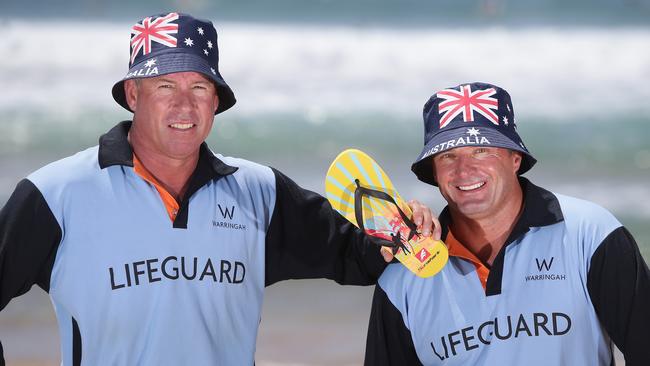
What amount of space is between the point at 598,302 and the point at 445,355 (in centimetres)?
47

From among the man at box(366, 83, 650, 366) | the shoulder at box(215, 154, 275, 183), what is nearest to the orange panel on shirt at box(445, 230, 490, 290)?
the man at box(366, 83, 650, 366)

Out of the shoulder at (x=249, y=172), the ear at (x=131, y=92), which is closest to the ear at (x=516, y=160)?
the shoulder at (x=249, y=172)

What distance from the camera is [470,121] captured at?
3035 mm

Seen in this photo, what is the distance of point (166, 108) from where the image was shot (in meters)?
3.02

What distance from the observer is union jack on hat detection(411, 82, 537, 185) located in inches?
118

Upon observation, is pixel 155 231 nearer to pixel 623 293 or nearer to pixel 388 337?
pixel 388 337

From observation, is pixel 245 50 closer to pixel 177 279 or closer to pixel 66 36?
pixel 66 36

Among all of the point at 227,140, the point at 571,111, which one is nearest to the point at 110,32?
the point at 227,140

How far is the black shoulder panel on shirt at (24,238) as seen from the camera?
2.85 m

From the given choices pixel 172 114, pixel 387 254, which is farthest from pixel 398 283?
pixel 172 114

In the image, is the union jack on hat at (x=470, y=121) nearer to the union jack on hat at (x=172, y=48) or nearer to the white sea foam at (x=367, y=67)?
the union jack on hat at (x=172, y=48)

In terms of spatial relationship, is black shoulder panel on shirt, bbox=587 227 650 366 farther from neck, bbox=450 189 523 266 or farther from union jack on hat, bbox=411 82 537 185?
union jack on hat, bbox=411 82 537 185

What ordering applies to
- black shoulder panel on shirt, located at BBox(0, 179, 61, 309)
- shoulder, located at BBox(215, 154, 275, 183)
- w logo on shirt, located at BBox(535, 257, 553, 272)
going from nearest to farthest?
black shoulder panel on shirt, located at BBox(0, 179, 61, 309)
w logo on shirt, located at BBox(535, 257, 553, 272)
shoulder, located at BBox(215, 154, 275, 183)

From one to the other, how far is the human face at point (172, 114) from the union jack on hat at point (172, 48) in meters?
0.05
